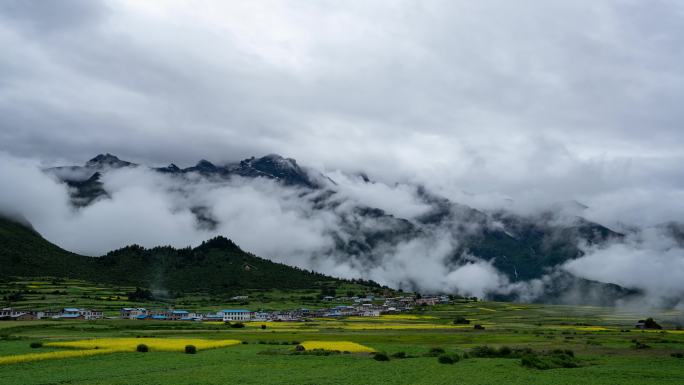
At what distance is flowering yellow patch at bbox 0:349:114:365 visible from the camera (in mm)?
53156

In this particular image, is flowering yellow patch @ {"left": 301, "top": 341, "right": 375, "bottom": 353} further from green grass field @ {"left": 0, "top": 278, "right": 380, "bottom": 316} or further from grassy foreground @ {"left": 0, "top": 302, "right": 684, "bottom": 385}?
green grass field @ {"left": 0, "top": 278, "right": 380, "bottom": 316}

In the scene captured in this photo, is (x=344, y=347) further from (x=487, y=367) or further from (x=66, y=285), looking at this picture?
(x=66, y=285)

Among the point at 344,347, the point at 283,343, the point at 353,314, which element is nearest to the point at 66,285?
the point at 353,314

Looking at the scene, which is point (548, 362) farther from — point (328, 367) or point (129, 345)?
point (129, 345)

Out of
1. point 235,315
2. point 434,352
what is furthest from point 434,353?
point 235,315

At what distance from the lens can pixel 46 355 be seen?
186 ft

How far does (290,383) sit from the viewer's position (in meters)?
42.7

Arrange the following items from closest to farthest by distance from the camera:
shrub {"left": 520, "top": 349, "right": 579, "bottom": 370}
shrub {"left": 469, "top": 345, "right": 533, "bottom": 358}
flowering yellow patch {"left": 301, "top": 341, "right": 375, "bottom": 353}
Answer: shrub {"left": 520, "top": 349, "right": 579, "bottom": 370} → shrub {"left": 469, "top": 345, "right": 533, "bottom": 358} → flowering yellow patch {"left": 301, "top": 341, "right": 375, "bottom": 353}

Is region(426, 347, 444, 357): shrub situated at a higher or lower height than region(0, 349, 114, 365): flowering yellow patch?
higher

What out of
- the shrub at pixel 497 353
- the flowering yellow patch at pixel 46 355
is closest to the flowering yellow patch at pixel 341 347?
the shrub at pixel 497 353

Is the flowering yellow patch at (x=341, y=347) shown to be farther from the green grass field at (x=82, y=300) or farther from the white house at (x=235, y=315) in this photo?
the green grass field at (x=82, y=300)

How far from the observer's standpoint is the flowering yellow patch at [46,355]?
174ft

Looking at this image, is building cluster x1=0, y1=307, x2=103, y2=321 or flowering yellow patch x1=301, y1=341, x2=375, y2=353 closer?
flowering yellow patch x1=301, y1=341, x2=375, y2=353

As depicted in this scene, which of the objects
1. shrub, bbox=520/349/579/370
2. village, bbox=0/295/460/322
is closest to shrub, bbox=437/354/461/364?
shrub, bbox=520/349/579/370
